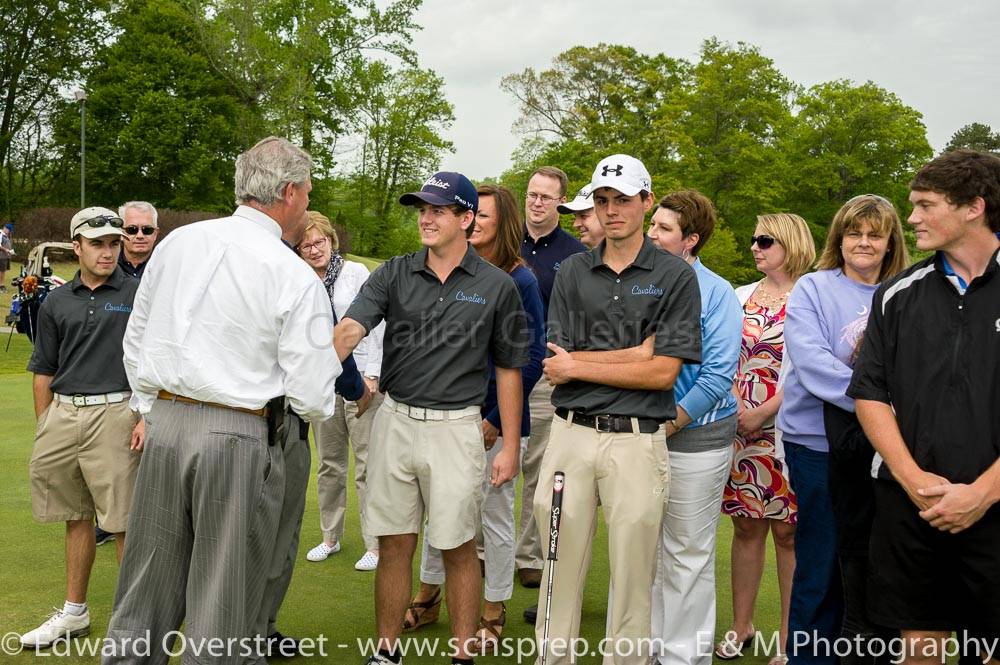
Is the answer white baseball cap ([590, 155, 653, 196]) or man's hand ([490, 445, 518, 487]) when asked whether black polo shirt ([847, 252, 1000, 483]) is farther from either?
man's hand ([490, 445, 518, 487])

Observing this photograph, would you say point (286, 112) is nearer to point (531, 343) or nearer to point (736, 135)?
point (736, 135)

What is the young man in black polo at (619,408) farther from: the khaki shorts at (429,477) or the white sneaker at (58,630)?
the white sneaker at (58,630)

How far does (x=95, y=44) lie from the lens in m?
42.0

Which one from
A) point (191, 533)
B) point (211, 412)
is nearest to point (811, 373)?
point (211, 412)

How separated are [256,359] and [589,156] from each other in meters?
34.6

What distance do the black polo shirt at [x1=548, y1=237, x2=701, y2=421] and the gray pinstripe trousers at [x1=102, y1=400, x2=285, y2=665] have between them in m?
1.41

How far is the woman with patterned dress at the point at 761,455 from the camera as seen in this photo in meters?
4.70

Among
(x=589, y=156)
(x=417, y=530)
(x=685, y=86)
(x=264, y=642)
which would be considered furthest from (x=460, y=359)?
(x=685, y=86)

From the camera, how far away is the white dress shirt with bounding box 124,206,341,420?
342cm

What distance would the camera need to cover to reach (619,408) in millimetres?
3846

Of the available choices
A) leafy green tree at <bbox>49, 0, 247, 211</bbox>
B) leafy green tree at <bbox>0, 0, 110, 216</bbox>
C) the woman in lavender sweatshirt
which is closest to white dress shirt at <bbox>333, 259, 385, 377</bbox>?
the woman in lavender sweatshirt

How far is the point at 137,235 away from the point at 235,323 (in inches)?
103

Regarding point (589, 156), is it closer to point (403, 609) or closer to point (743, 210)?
point (743, 210)

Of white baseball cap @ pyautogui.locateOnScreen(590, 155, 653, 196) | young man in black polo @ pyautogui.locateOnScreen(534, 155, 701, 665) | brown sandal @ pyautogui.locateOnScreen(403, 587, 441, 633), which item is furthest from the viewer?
brown sandal @ pyautogui.locateOnScreen(403, 587, 441, 633)
